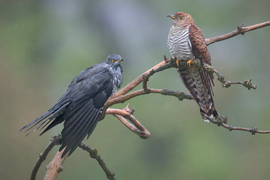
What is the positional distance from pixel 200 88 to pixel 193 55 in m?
0.26

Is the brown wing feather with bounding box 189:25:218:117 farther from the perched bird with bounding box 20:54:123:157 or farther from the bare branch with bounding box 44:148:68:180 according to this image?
the bare branch with bounding box 44:148:68:180

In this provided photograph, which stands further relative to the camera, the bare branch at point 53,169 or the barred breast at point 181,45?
the barred breast at point 181,45

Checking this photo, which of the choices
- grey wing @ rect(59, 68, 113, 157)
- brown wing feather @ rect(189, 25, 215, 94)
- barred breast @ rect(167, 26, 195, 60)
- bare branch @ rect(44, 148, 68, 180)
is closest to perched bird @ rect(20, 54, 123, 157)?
grey wing @ rect(59, 68, 113, 157)

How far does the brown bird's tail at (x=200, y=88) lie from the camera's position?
2.05 metres

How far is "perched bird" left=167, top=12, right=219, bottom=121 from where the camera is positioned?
1.98m

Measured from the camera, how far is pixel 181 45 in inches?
78.4

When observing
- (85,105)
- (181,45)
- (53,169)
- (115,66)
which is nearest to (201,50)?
(181,45)

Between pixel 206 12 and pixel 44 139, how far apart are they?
487 cm

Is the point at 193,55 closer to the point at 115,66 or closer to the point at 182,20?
the point at 182,20

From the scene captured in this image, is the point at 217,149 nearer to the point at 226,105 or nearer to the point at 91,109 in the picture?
the point at 226,105

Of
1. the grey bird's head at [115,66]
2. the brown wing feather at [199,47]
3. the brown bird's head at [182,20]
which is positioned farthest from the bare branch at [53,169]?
the brown bird's head at [182,20]

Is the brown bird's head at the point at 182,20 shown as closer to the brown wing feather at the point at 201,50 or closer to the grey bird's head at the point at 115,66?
the brown wing feather at the point at 201,50

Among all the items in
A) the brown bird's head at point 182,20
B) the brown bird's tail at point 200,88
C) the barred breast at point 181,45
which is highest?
the brown bird's head at point 182,20

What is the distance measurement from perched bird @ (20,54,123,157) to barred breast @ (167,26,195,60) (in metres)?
0.47
